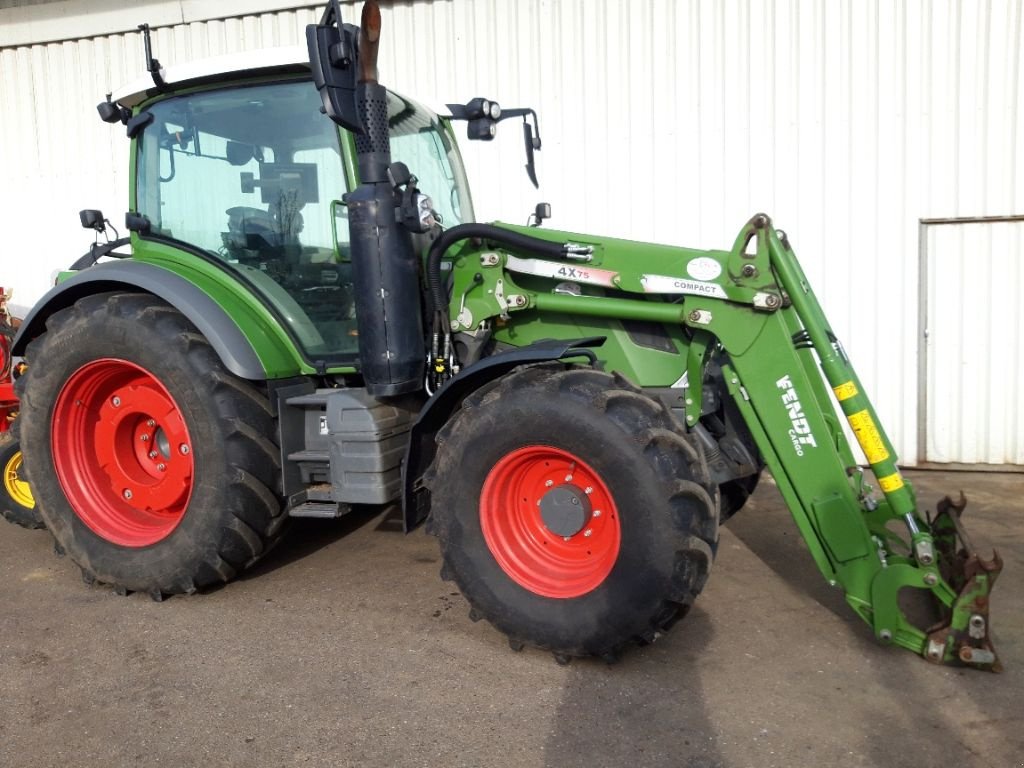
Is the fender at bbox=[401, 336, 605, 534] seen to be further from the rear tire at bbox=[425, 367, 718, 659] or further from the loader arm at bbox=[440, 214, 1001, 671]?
the loader arm at bbox=[440, 214, 1001, 671]

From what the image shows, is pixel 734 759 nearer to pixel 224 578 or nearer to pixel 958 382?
pixel 224 578

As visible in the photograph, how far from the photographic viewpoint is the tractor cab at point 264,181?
148 inches

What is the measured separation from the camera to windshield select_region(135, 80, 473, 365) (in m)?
3.79

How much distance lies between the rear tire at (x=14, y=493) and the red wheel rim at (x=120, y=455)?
96 cm

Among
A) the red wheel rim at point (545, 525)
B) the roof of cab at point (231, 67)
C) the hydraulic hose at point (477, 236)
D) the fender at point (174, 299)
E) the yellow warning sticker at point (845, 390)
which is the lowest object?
the red wheel rim at point (545, 525)

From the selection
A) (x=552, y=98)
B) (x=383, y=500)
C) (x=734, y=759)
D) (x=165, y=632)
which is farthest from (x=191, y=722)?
(x=552, y=98)

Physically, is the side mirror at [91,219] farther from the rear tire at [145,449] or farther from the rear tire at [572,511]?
the rear tire at [572,511]

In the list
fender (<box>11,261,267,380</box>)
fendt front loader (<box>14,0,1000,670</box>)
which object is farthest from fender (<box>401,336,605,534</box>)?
fender (<box>11,261,267,380</box>)

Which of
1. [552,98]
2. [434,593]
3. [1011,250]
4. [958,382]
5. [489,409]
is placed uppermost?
[552,98]

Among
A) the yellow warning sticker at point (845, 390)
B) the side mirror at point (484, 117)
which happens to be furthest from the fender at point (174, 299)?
the yellow warning sticker at point (845, 390)

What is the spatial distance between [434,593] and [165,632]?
111 centimetres

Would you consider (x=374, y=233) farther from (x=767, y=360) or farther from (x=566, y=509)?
(x=767, y=360)

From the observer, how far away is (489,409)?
3146mm

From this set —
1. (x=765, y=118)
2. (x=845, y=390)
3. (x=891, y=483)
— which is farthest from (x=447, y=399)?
(x=765, y=118)
